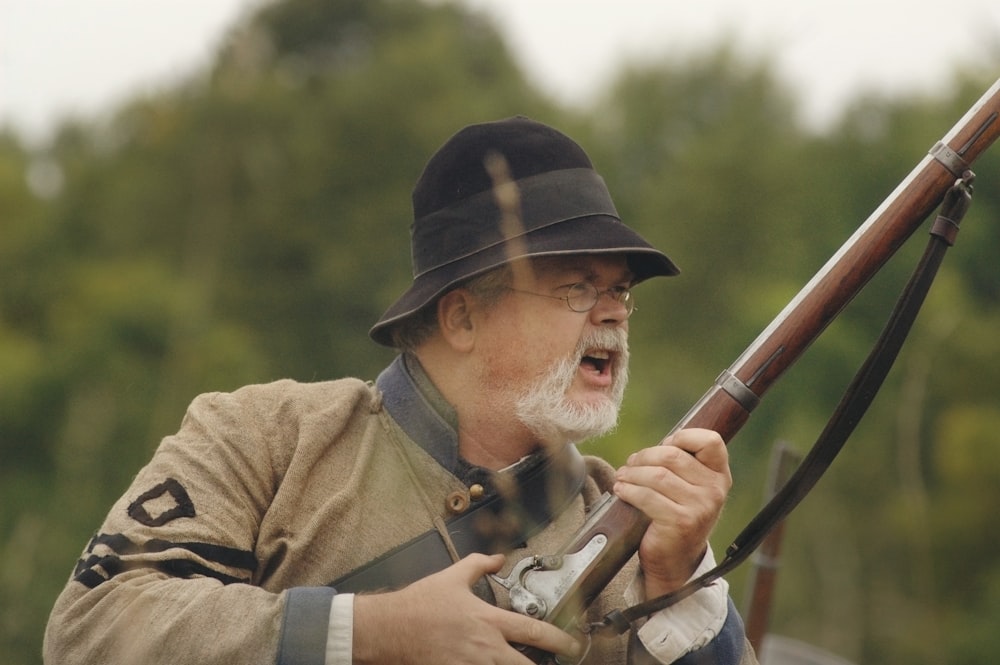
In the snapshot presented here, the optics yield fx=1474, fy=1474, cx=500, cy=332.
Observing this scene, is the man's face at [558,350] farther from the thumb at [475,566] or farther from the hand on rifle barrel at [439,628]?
the hand on rifle barrel at [439,628]

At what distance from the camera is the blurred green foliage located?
14602 millimetres

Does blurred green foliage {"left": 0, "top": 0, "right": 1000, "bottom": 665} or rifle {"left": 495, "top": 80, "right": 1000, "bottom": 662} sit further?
blurred green foliage {"left": 0, "top": 0, "right": 1000, "bottom": 665}

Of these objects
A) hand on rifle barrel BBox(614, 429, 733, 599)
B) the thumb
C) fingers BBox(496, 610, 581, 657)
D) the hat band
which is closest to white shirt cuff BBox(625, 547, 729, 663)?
hand on rifle barrel BBox(614, 429, 733, 599)

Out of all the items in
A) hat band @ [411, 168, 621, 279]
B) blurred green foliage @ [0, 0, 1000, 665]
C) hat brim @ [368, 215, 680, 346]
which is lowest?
blurred green foliage @ [0, 0, 1000, 665]

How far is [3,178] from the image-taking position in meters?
24.8

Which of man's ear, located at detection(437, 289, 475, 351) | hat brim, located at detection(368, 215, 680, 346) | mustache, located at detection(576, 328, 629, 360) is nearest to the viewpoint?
hat brim, located at detection(368, 215, 680, 346)

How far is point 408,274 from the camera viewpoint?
25672 mm

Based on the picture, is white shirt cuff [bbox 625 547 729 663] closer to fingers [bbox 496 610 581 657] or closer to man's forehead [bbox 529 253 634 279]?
fingers [bbox 496 610 581 657]

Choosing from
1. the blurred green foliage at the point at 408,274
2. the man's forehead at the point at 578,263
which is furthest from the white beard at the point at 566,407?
the blurred green foliage at the point at 408,274

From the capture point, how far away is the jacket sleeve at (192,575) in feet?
12.4

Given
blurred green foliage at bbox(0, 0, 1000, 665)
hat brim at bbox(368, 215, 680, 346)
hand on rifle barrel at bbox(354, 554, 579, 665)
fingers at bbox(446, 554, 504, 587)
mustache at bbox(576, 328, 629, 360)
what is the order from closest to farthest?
1. hand on rifle barrel at bbox(354, 554, 579, 665)
2. fingers at bbox(446, 554, 504, 587)
3. hat brim at bbox(368, 215, 680, 346)
4. mustache at bbox(576, 328, 629, 360)
5. blurred green foliage at bbox(0, 0, 1000, 665)

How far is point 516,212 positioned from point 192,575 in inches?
56.2

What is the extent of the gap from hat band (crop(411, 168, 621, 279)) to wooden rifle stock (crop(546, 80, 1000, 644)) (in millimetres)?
684

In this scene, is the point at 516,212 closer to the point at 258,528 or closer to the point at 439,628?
the point at 258,528
